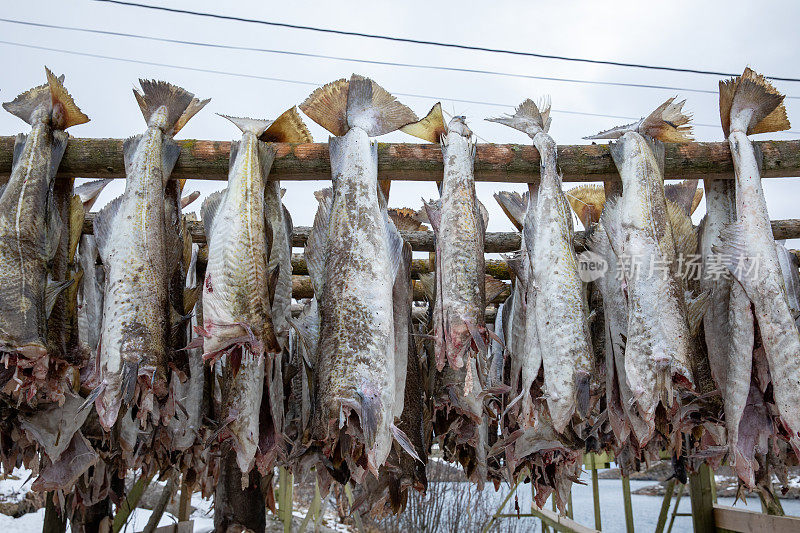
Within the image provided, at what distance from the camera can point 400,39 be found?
25.9 ft

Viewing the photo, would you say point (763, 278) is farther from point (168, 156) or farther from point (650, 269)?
point (168, 156)

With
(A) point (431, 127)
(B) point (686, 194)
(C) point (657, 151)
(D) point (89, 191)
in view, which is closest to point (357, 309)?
(A) point (431, 127)

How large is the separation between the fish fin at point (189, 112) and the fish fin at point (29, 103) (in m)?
0.68

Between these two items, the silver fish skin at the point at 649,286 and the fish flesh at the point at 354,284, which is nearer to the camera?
the fish flesh at the point at 354,284

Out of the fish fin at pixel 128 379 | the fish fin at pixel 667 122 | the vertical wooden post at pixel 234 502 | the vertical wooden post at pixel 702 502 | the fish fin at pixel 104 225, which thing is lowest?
the vertical wooden post at pixel 702 502

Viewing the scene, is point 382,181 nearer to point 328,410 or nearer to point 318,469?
point 328,410

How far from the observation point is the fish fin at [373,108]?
10.9 ft

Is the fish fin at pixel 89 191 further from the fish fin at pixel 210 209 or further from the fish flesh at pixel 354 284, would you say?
the fish flesh at pixel 354 284

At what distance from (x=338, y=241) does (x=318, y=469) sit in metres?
1.17

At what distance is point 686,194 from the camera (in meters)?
4.00

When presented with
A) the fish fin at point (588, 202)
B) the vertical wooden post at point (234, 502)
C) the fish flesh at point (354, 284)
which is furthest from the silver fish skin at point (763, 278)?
the vertical wooden post at point (234, 502)

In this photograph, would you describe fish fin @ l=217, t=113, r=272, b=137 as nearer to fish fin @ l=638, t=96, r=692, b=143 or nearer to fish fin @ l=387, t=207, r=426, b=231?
fish fin @ l=387, t=207, r=426, b=231

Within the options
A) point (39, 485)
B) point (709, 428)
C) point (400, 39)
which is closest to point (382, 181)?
point (709, 428)

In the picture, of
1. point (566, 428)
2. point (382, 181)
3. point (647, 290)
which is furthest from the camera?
point (382, 181)
